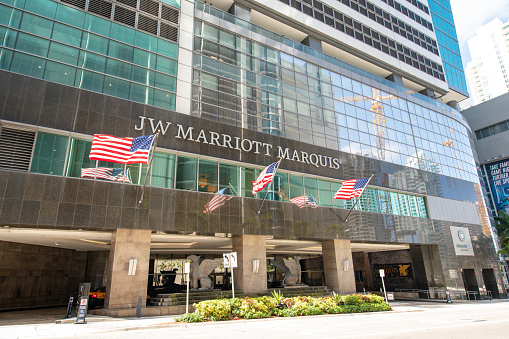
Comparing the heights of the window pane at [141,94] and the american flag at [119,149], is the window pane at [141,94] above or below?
above

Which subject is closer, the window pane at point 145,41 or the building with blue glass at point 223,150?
the building with blue glass at point 223,150

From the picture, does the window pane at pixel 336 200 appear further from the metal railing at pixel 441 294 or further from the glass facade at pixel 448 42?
the glass facade at pixel 448 42

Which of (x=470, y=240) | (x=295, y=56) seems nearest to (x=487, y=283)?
(x=470, y=240)

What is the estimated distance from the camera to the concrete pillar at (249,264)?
24.0 m

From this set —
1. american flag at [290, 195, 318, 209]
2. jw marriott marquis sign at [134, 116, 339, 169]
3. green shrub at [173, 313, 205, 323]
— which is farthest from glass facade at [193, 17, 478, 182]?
green shrub at [173, 313, 205, 323]

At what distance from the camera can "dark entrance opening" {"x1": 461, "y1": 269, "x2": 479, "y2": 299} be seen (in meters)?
38.3

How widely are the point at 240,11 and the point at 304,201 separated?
64.5ft

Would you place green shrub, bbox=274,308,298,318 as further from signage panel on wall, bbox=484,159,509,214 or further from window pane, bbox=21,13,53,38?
signage panel on wall, bbox=484,159,509,214

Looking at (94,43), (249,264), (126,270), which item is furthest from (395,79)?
(126,270)

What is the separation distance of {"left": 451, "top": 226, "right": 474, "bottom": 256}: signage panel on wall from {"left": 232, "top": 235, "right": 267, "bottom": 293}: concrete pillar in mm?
25801

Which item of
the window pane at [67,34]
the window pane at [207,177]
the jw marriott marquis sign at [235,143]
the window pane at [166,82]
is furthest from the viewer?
the window pane at [166,82]

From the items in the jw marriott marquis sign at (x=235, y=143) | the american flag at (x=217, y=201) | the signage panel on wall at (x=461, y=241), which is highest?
the jw marriott marquis sign at (x=235, y=143)

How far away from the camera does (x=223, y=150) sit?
26.0m

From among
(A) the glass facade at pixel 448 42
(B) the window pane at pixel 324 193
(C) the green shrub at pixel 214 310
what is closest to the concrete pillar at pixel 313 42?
(B) the window pane at pixel 324 193
